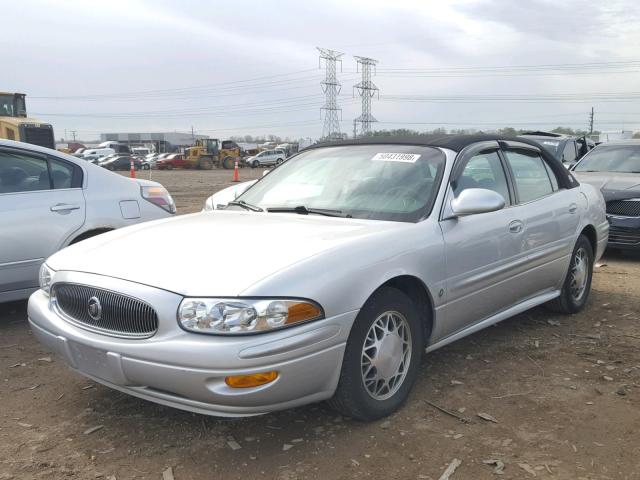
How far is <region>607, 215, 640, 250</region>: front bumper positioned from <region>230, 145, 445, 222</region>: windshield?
4604mm

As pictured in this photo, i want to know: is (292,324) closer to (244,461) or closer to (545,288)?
(244,461)

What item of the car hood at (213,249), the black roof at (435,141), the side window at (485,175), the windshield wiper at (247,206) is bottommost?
the car hood at (213,249)

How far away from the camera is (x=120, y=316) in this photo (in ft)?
9.13

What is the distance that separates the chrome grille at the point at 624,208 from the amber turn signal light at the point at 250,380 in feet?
20.9

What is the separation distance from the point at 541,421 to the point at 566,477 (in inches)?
21.3

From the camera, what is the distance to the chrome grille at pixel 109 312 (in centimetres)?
270

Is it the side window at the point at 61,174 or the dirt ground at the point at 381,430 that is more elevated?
the side window at the point at 61,174

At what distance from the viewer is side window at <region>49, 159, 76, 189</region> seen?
508cm

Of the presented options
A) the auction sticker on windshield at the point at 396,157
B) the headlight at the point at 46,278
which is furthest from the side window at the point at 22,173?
the auction sticker on windshield at the point at 396,157

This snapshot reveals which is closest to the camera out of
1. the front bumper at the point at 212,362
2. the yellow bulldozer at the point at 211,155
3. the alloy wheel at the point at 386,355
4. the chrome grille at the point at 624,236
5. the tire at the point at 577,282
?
the front bumper at the point at 212,362

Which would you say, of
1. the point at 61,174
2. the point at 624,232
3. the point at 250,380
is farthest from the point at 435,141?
the point at 624,232

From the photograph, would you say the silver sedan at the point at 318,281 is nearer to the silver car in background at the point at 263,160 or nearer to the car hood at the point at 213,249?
the car hood at the point at 213,249

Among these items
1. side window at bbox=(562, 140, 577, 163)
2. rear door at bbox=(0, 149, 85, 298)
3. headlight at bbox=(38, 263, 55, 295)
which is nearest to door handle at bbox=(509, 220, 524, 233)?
headlight at bbox=(38, 263, 55, 295)

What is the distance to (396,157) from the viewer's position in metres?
3.93
